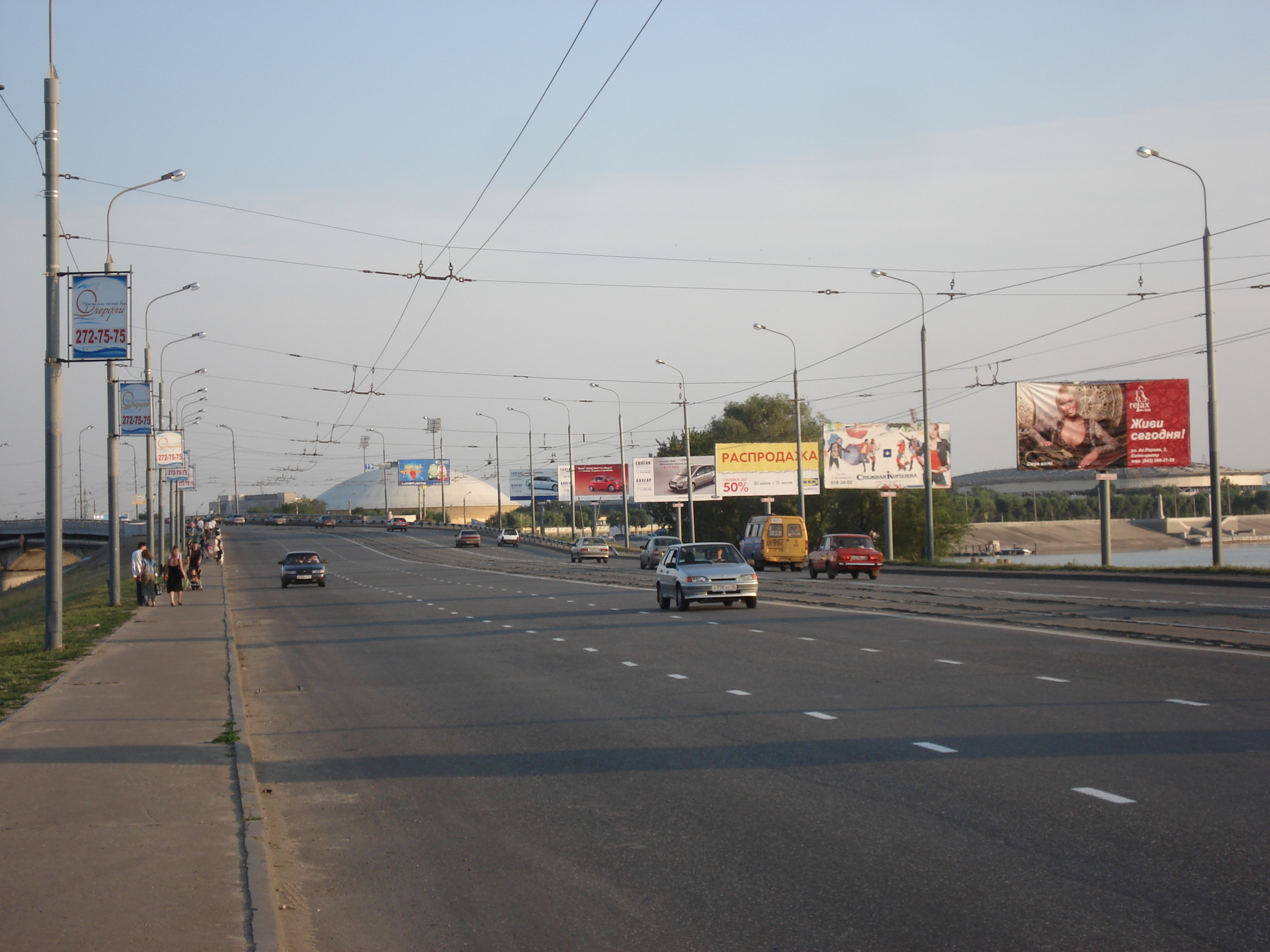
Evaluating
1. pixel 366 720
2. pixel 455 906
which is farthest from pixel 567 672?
pixel 455 906

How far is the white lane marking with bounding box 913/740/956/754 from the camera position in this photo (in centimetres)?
931

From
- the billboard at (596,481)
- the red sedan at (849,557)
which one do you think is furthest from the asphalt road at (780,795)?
the billboard at (596,481)

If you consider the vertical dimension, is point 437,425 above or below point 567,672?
above

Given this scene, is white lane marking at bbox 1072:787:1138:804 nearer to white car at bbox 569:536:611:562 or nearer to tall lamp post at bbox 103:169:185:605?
tall lamp post at bbox 103:169:185:605

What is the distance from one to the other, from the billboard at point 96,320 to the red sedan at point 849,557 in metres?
27.9

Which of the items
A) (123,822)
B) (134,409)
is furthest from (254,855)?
(134,409)

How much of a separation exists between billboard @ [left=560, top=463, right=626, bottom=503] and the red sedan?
5574cm

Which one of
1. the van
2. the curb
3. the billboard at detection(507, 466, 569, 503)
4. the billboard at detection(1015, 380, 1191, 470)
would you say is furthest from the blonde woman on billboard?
the billboard at detection(507, 466, 569, 503)

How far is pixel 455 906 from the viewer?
613cm

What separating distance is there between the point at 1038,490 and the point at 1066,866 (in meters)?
136

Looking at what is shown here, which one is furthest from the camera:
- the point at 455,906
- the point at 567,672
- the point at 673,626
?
the point at 673,626

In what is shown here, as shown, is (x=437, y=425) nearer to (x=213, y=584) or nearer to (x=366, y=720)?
(x=213, y=584)

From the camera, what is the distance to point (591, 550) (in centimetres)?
7350

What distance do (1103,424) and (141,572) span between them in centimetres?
3432
